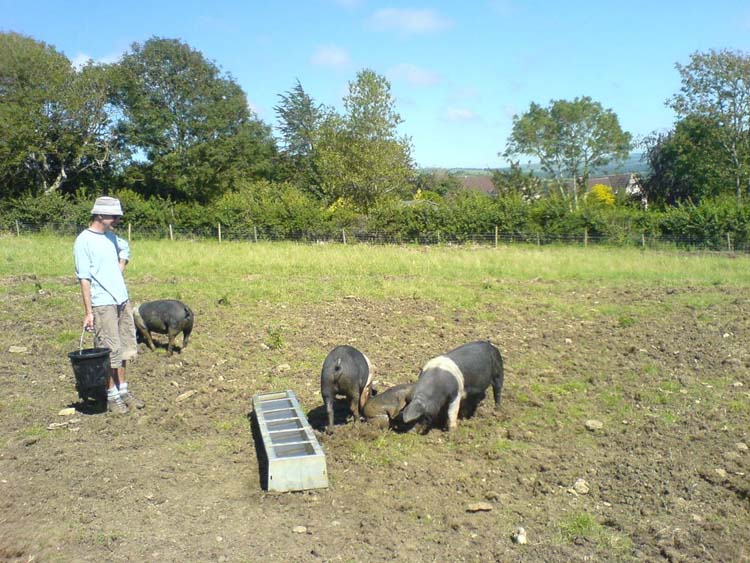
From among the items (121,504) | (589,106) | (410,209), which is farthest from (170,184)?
(121,504)

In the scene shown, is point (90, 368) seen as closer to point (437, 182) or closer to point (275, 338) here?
point (275, 338)

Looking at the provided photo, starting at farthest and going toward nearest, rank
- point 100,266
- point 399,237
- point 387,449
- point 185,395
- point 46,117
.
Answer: point 46,117, point 399,237, point 185,395, point 100,266, point 387,449

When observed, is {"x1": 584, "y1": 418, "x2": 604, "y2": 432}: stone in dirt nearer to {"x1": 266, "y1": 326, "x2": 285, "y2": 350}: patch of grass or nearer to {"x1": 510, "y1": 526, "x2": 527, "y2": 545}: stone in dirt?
{"x1": 510, "y1": 526, "x2": 527, "y2": 545}: stone in dirt

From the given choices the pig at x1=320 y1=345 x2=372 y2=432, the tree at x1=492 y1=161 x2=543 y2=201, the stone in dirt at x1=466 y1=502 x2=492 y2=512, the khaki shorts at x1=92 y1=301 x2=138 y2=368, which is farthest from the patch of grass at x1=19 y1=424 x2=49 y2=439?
the tree at x1=492 y1=161 x2=543 y2=201

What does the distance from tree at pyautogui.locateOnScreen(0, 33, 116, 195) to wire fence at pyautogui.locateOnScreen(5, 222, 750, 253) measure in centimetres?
733

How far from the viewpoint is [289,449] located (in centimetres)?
569

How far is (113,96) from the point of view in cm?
4372

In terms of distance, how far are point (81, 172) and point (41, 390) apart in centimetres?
3874

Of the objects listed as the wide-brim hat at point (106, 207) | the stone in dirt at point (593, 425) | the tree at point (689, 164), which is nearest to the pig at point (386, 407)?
the stone in dirt at point (593, 425)

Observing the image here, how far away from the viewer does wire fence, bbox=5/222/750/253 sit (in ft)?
88.6

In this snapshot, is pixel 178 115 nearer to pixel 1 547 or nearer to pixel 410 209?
pixel 410 209

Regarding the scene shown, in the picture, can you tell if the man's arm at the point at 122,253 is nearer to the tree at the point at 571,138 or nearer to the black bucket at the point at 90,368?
the black bucket at the point at 90,368

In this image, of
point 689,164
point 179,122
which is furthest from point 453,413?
point 689,164

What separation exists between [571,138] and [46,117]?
1721 inches
